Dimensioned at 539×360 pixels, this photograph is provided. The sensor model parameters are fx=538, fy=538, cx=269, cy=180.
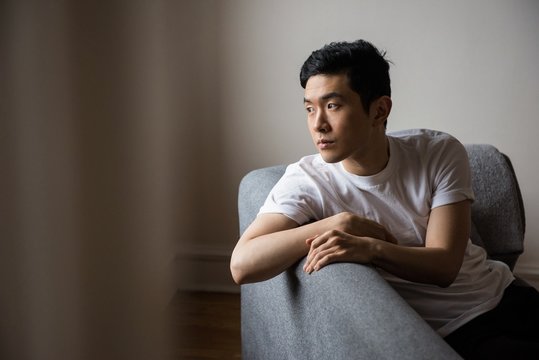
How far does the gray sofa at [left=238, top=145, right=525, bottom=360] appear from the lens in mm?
738

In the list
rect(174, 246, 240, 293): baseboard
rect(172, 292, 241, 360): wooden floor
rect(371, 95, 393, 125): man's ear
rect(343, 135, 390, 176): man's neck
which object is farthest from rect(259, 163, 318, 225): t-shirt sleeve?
rect(174, 246, 240, 293): baseboard

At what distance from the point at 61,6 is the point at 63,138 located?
5 cm

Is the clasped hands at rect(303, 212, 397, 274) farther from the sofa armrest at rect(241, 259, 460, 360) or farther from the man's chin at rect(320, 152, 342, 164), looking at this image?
the man's chin at rect(320, 152, 342, 164)

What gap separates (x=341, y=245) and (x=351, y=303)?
0.55 ft

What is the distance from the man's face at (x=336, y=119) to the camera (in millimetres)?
1189

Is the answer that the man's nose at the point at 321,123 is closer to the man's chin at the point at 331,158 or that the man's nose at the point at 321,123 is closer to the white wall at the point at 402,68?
the man's chin at the point at 331,158

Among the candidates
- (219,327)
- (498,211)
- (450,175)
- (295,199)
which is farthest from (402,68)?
(219,327)

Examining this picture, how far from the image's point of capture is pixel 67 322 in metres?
0.20

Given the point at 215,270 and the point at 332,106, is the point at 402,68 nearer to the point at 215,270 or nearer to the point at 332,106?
the point at 332,106

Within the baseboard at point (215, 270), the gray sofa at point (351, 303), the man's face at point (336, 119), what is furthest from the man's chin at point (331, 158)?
the baseboard at point (215, 270)

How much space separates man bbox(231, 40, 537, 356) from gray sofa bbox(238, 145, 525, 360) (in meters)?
0.12

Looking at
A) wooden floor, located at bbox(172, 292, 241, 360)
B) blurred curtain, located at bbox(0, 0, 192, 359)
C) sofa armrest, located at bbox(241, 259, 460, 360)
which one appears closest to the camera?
blurred curtain, located at bbox(0, 0, 192, 359)

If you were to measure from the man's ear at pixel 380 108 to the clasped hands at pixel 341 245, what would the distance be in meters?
0.30

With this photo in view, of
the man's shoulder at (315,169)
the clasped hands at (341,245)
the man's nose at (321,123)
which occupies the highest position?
the man's nose at (321,123)
